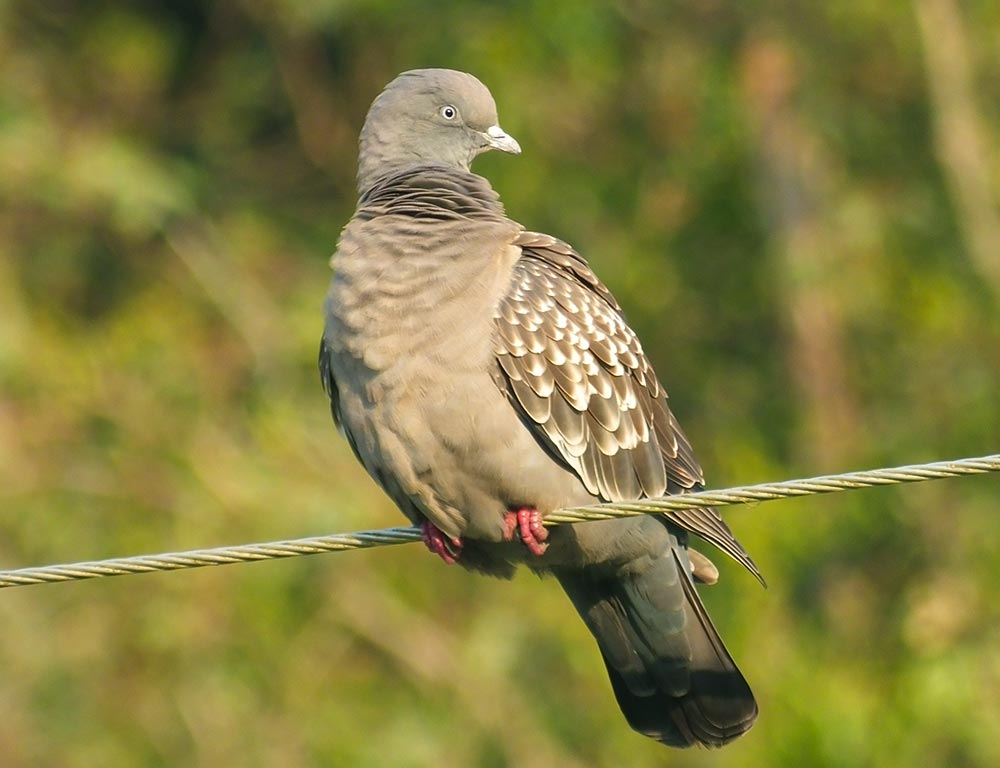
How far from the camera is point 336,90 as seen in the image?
1208cm

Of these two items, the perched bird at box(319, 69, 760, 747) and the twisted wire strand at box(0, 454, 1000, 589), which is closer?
the twisted wire strand at box(0, 454, 1000, 589)

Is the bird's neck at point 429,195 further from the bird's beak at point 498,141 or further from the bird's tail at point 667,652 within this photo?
the bird's tail at point 667,652

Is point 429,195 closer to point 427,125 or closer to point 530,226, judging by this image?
point 427,125

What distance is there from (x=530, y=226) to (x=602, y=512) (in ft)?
24.6

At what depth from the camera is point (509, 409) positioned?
3.99 metres

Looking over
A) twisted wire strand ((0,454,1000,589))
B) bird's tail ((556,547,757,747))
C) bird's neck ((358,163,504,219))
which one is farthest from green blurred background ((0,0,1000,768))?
twisted wire strand ((0,454,1000,589))

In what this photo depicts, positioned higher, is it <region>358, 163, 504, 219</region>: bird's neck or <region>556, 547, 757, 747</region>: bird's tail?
<region>358, 163, 504, 219</region>: bird's neck

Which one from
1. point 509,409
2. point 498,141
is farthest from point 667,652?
point 498,141

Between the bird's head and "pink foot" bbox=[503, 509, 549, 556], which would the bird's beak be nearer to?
the bird's head

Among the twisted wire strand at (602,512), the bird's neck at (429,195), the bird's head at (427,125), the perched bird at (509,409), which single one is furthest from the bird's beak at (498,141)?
the twisted wire strand at (602,512)

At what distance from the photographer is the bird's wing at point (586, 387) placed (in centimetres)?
403

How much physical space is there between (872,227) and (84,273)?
5.23 metres

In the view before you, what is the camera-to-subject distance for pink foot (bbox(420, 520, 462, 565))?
13.4 ft

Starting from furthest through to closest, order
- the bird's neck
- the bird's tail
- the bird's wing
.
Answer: the bird's tail, the bird's neck, the bird's wing
